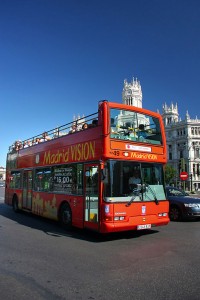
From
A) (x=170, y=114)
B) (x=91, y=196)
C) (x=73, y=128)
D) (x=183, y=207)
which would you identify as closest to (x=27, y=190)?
(x=73, y=128)

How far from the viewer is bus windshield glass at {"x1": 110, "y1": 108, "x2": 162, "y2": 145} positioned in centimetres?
873

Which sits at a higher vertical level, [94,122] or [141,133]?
[94,122]

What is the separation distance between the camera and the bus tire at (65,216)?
10070 millimetres

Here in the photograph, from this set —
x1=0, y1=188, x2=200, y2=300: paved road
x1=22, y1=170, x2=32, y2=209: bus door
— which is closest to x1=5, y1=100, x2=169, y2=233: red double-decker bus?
x1=0, y1=188, x2=200, y2=300: paved road

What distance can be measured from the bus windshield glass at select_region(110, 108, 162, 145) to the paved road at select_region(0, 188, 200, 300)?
9.77ft

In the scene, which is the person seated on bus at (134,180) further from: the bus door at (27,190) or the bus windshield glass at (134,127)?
the bus door at (27,190)

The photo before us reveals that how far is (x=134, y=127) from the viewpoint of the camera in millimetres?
9266

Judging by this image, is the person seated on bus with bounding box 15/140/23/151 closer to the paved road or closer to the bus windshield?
the paved road

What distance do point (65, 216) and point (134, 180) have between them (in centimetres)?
307

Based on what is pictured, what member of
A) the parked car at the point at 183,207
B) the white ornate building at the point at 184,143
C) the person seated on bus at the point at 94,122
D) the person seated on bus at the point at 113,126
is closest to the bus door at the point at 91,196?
the person seated on bus at the point at 113,126

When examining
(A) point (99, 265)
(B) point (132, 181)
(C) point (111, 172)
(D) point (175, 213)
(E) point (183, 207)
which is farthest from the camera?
(D) point (175, 213)

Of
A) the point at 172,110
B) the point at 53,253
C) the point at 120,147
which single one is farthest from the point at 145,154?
the point at 172,110

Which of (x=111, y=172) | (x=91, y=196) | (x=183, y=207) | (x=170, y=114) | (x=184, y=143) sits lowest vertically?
(x=183, y=207)

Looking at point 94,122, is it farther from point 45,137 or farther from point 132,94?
point 132,94
